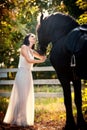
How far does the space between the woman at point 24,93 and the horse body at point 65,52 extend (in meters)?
0.42

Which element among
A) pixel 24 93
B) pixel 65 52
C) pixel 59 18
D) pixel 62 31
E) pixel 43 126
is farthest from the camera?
pixel 24 93

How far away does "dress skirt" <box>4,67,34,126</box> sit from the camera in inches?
316

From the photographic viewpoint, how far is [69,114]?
7.16m

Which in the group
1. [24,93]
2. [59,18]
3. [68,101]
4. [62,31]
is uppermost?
[59,18]

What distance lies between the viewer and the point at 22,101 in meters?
8.06

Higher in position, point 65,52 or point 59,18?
point 59,18

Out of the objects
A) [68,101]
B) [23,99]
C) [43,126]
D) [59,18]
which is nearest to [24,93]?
[23,99]

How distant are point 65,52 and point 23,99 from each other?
7.22ft

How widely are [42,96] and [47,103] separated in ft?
1.14

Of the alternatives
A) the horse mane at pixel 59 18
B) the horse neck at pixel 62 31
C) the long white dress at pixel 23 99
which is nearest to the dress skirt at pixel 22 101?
the long white dress at pixel 23 99

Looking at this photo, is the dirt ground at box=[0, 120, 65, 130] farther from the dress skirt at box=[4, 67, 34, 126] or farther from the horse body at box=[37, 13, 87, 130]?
the horse body at box=[37, 13, 87, 130]

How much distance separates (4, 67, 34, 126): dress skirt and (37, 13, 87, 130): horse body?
822 millimetres

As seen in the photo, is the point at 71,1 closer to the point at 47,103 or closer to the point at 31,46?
the point at 47,103

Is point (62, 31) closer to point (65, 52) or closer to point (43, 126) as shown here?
point (65, 52)
